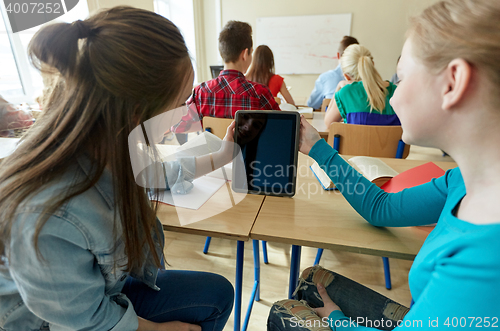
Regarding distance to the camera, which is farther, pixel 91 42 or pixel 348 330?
pixel 348 330

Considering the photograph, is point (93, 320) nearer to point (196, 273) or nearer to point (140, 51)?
point (196, 273)

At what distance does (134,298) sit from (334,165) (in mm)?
689

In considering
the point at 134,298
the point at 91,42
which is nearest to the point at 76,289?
the point at 134,298

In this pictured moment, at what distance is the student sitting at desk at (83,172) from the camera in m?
0.47

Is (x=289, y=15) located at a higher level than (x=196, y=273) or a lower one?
higher

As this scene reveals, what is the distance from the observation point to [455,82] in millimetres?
404

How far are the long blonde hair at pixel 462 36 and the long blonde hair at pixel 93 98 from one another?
431 mm

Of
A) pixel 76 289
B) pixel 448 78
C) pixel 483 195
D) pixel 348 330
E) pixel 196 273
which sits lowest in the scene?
pixel 196 273

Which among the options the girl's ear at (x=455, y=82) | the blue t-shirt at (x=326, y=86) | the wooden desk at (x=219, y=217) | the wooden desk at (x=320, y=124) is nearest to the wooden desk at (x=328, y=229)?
the wooden desk at (x=219, y=217)

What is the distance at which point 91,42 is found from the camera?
478 millimetres

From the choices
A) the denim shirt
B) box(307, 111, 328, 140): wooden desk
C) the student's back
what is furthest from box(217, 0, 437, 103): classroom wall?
the denim shirt

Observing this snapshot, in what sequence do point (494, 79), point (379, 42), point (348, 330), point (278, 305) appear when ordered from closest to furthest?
point (494, 79) → point (348, 330) → point (278, 305) → point (379, 42)

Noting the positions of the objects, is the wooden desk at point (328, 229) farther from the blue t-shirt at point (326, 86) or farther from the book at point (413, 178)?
the blue t-shirt at point (326, 86)

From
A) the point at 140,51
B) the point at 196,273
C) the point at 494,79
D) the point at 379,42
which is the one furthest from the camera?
the point at 379,42
